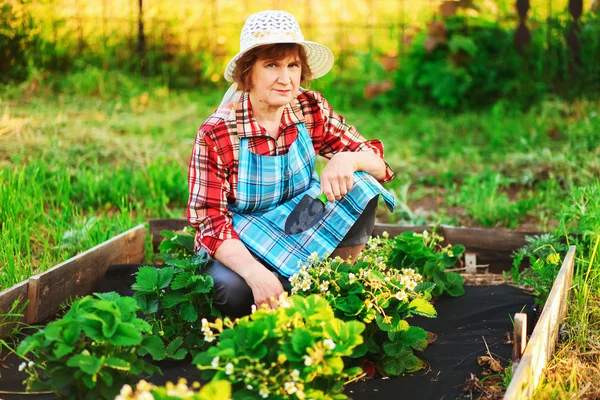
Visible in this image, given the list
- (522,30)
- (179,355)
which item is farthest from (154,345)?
(522,30)

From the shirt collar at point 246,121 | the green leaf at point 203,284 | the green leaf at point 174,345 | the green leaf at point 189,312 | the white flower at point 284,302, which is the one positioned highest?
the shirt collar at point 246,121

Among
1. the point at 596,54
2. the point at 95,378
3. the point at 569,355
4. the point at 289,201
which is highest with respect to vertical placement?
the point at 596,54

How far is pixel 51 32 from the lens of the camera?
25.8 feet

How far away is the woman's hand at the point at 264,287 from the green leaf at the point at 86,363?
0.69 metres

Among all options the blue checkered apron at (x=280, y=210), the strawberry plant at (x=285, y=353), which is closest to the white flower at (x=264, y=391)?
the strawberry plant at (x=285, y=353)

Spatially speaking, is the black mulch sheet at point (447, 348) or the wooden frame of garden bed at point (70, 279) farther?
the wooden frame of garden bed at point (70, 279)

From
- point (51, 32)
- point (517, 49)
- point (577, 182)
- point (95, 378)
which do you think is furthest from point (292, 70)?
point (51, 32)

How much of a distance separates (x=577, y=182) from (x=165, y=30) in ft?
16.2

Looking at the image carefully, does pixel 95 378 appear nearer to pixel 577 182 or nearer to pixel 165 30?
pixel 577 182

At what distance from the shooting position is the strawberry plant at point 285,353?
199 cm

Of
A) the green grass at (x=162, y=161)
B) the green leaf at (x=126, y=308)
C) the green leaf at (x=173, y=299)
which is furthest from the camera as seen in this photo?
the green grass at (x=162, y=161)

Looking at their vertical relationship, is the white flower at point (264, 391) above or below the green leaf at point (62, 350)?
below

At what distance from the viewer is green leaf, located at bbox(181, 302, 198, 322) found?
2660 mm

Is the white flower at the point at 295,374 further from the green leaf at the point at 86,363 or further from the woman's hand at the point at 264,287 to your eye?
the woman's hand at the point at 264,287
